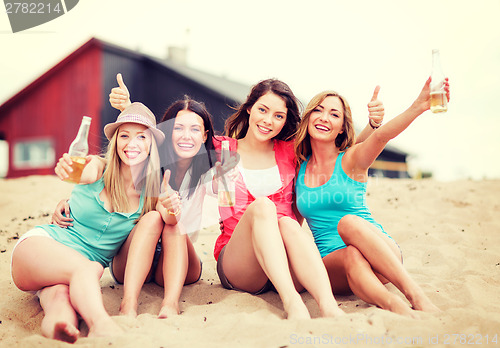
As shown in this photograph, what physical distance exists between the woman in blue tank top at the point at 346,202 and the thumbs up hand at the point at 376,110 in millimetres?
169

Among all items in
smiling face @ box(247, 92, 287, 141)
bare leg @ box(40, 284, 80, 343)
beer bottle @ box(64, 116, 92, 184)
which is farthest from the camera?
smiling face @ box(247, 92, 287, 141)

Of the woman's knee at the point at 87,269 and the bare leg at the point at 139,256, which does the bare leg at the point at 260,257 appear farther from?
the woman's knee at the point at 87,269

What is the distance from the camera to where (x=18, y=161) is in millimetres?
13672

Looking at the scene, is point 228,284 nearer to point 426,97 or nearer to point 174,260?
point 174,260

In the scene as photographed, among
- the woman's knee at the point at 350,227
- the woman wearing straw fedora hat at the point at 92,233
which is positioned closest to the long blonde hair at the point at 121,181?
the woman wearing straw fedora hat at the point at 92,233

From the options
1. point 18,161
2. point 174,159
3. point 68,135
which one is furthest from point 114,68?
point 174,159

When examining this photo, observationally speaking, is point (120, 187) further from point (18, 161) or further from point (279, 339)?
point (18, 161)

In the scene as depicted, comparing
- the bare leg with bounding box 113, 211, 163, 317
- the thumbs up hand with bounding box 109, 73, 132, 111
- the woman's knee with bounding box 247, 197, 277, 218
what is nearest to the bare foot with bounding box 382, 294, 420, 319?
the woman's knee with bounding box 247, 197, 277, 218

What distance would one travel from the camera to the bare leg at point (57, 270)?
2.15 metres

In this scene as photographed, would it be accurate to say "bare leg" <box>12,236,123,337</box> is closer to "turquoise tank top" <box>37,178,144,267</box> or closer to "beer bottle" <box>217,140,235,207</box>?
"turquoise tank top" <box>37,178,144,267</box>

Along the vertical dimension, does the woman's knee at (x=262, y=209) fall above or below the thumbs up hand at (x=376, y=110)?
below

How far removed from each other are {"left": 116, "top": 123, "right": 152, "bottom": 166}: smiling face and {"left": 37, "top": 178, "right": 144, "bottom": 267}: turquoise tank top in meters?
0.23

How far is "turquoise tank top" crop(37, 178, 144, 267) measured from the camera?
253cm

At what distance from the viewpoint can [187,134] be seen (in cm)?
290
